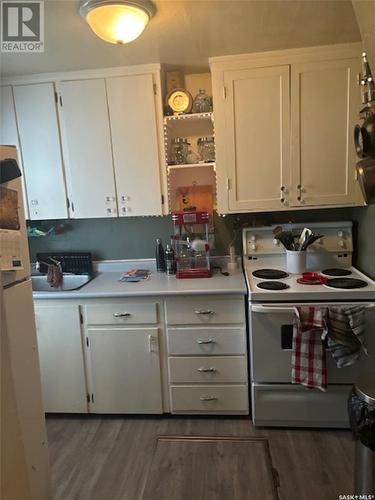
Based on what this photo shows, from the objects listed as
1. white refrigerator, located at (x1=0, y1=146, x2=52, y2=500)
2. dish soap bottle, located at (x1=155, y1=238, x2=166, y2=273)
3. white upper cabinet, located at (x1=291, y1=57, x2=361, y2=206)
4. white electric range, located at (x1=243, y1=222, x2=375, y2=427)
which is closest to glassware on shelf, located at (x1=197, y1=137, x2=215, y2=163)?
white upper cabinet, located at (x1=291, y1=57, x2=361, y2=206)

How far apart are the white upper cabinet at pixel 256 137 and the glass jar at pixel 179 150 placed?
12.9 inches

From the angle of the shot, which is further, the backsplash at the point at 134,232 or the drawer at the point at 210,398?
the backsplash at the point at 134,232

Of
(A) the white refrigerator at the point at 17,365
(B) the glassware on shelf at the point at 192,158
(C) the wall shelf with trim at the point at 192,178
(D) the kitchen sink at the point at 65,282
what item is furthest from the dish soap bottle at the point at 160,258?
(A) the white refrigerator at the point at 17,365

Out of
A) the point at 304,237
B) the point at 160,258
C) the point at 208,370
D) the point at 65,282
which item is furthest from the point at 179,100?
the point at 208,370

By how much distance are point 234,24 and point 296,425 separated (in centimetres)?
232

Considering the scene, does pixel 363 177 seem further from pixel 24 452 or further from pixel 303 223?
pixel 24 452

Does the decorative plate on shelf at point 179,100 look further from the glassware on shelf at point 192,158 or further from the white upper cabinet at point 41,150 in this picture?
the white upper cabinet at point 41,150

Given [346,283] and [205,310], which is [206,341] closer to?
[205,310]

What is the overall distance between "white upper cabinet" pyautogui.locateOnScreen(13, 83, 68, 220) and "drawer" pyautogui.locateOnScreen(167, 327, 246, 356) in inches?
46.7

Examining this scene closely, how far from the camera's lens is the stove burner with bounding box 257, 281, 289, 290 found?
6.79 feet

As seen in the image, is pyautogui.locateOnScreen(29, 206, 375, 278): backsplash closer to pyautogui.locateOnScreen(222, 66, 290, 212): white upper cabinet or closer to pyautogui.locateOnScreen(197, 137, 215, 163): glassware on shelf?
pyautogui.locateOnScreen(222, 66, 290, 212): white upper cabinet

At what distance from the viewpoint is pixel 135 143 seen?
2387mm

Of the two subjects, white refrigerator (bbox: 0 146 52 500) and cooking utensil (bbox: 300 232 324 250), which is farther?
cooking utensil (bbox: 300 232 324 250)

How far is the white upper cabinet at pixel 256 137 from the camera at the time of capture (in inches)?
88.1
